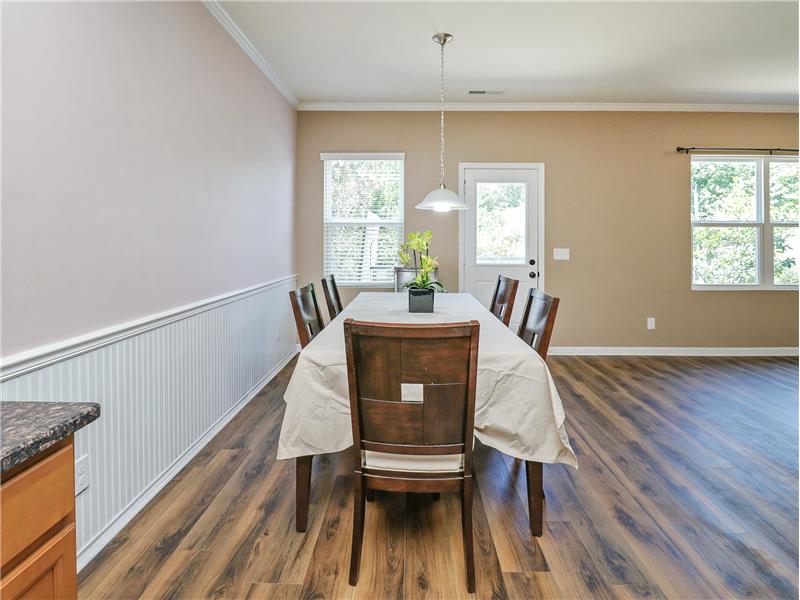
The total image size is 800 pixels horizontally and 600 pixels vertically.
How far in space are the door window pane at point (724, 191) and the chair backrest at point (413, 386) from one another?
503cm

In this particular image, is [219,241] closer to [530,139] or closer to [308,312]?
[308,312]

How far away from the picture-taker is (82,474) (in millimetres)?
1754

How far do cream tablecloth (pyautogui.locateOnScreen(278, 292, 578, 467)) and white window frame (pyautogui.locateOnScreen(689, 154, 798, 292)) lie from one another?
14.7 ft

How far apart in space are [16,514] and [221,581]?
43.5 inches

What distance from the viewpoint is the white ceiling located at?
3.18 metres

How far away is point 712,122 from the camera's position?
5.27m

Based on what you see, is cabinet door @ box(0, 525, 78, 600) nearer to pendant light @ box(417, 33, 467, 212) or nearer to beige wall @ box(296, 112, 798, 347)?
pendant light @ box(417, 33, 467, 212)

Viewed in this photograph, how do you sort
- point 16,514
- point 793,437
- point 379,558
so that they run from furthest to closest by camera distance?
point 793,437 → point 379,558 → point 16,514

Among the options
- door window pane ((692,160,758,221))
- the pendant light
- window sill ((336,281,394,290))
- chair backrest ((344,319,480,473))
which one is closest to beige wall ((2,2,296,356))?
chair backrest ((344,319,480,473))

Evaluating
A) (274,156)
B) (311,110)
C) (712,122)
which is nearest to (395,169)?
(311,110)

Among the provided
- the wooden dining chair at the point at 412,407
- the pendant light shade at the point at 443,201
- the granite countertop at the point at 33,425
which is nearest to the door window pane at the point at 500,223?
the pendant light shade at the point at 443,201

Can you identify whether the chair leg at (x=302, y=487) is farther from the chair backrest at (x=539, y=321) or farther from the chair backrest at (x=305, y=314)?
the chair backrest at (x=539, y=321)

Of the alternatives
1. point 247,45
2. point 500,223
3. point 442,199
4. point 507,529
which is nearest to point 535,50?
point 442,199

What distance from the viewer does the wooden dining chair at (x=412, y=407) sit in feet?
4.88
